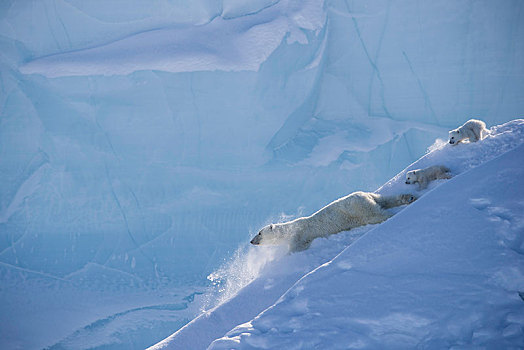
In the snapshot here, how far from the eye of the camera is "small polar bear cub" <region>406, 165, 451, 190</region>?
10.3ft

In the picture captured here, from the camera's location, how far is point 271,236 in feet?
11.4

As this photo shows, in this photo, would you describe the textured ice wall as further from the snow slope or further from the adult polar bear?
the snow slope

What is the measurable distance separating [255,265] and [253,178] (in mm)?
3721

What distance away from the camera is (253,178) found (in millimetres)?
7301

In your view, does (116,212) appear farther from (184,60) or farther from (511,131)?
(511,131)

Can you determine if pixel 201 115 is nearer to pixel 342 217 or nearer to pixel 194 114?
pixel 194 114

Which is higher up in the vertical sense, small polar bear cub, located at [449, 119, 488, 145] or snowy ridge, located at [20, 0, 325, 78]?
snowy ridge, located at [20, 0, 325, 78]

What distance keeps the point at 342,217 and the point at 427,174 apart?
647 millimetres

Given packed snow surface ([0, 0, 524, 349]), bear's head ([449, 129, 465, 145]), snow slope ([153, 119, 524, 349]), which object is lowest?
snow slope ([153, 119, 524, 349])

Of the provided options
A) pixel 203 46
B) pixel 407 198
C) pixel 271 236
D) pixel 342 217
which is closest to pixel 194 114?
pixel 203 46

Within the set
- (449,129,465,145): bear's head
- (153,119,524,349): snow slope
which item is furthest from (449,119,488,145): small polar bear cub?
(153,119,524,349): snow slope

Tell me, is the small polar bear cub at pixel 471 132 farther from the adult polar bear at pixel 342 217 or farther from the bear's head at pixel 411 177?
the adult polar bear at pixel 342 217

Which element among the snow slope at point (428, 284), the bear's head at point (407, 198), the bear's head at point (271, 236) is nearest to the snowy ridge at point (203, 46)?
the bear's head at point (271, 236)


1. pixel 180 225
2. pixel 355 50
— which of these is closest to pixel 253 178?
pixel 180 225
